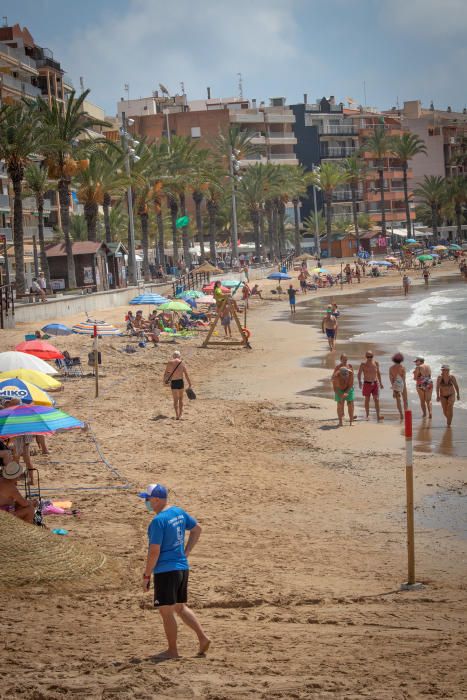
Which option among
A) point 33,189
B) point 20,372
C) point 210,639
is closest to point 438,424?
point 20,372

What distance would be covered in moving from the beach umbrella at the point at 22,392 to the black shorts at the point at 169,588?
645 centimetres

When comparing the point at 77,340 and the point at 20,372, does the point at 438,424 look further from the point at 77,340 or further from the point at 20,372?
the point at 77,340

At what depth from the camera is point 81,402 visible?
21.1 metres

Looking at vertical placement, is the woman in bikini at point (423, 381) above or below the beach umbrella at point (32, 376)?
below

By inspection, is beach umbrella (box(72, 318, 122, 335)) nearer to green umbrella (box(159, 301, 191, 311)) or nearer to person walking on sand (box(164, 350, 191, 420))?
person walking on sand (box(164, 350, 191, 420))

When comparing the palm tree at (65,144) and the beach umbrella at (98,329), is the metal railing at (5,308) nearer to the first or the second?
the beach umbrella at (98,329)

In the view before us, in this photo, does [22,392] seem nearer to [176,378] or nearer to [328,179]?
[176,378]

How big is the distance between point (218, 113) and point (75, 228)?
40.3 meters

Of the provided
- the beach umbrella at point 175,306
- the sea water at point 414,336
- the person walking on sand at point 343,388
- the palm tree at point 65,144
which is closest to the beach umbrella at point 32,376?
the person walking on sand at point 343,388

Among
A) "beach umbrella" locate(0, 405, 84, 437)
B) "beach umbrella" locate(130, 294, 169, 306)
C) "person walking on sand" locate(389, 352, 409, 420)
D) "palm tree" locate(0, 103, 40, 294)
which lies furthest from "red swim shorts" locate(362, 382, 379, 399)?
"palm tree" locate(0, 103, 40, 294)

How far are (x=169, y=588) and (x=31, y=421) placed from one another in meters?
5.01

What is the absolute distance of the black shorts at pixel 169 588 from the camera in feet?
23.4

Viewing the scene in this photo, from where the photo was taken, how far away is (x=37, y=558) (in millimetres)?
8688

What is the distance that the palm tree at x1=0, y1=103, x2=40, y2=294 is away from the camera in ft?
136
